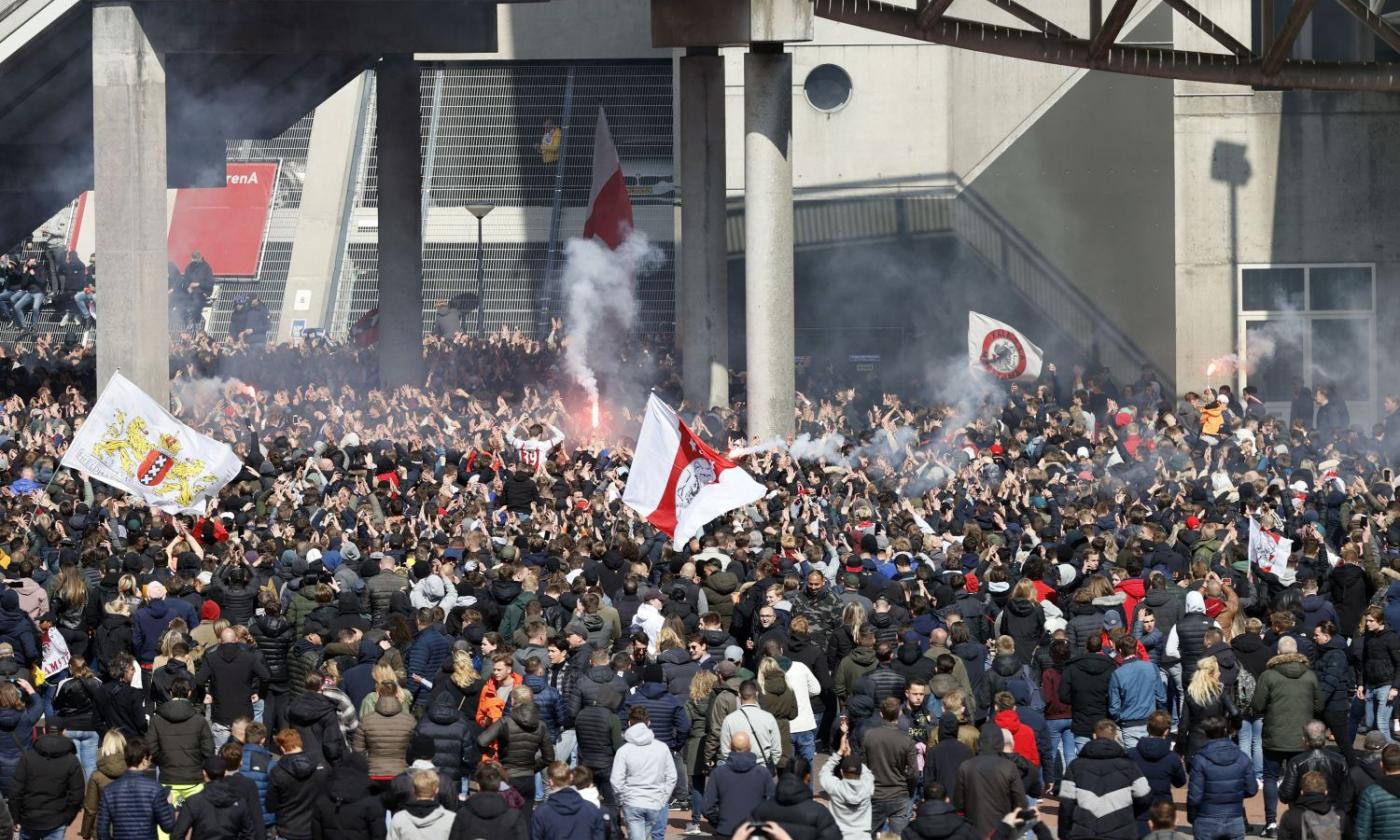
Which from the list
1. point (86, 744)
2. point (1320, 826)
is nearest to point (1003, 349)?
point (86, 744)

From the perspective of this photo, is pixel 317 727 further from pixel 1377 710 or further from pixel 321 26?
pixel 321 26

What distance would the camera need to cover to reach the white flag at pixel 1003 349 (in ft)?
110

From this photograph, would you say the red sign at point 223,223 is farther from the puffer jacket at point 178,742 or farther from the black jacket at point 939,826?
the black jacket at point 939,826

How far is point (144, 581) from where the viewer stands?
18.3 m

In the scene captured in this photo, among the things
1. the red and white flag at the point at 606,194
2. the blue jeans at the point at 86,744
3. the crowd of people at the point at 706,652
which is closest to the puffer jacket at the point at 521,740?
the crowd of people at the point at 706,652

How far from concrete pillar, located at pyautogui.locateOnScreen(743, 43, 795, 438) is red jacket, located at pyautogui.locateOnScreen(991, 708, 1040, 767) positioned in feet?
52.7

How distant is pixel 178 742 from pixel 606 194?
23.0 meters

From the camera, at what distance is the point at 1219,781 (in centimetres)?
1337

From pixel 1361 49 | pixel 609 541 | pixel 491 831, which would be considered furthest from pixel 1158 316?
pixel 491 831

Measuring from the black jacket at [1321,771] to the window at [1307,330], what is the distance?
2346 cm

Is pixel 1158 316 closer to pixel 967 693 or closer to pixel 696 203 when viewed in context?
pixel 696 203

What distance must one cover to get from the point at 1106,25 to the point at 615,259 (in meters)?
20.8

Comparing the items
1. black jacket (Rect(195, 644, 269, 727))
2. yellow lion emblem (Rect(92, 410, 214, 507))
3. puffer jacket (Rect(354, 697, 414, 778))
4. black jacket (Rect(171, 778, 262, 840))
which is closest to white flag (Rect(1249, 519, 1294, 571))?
puffer jacket (Rect(354, 697, 414, 778))

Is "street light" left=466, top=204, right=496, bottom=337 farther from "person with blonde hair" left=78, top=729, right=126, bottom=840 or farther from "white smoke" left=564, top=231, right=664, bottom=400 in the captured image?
"person with blonde hair" left=78, top=729, right=126, bottom=840
